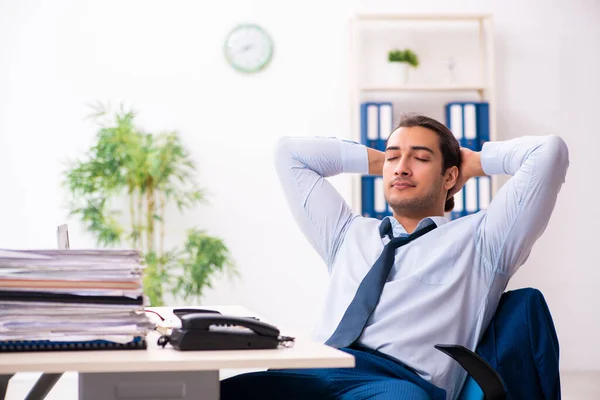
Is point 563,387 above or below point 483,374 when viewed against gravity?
below

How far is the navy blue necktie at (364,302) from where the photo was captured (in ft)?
6.38

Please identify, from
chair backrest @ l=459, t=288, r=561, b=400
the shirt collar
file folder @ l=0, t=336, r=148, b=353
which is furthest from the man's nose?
file folder @ l=0, t=336, r=148, b=353

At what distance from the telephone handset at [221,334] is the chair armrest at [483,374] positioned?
0.47 m

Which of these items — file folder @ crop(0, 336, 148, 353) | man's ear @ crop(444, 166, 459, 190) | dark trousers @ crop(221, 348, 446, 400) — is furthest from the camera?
man's ear @ crop(444, 166, 459, 190)

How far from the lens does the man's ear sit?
234 cm

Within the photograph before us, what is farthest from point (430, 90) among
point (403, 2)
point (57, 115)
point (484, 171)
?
point (484, 171)

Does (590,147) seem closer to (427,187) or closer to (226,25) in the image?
(226,25)

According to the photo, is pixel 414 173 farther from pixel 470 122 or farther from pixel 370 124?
pixel 470 122

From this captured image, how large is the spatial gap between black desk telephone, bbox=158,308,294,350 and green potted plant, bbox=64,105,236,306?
3.02m

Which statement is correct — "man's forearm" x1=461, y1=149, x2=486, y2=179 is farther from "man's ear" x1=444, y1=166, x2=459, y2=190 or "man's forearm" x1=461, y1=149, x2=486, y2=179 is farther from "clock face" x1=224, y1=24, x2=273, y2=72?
"clock face" x1=224, y1=24, x2=273, y2=72

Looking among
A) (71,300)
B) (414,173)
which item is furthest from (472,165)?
(71,300)

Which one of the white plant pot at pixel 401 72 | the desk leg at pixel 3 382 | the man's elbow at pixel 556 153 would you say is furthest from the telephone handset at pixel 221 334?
the white plant pot at pixel 401 72

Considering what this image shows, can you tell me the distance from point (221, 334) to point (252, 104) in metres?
3.68

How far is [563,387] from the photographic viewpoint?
14.3 feet
